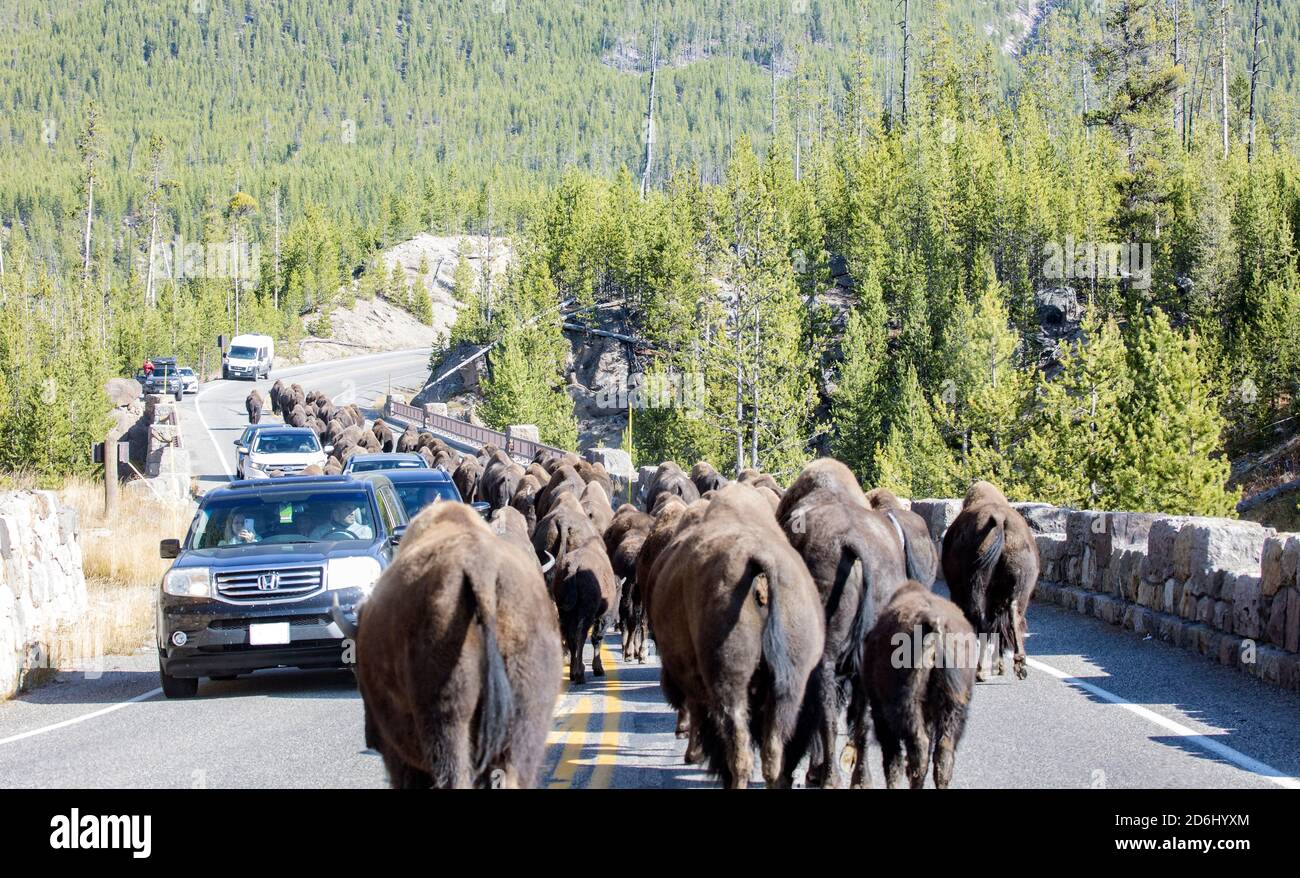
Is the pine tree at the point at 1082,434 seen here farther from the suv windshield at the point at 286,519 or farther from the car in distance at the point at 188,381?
the car in distance at the point at 188,381

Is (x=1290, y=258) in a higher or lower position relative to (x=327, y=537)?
higher

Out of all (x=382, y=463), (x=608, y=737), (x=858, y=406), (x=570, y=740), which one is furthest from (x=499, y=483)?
(x=858, y=406)

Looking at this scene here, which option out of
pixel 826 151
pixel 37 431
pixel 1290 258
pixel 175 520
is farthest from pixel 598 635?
pixel 826 151

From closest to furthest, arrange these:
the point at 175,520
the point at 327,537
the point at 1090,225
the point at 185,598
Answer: the point at 185,598 → the point at 327,537 → the point at 175,520 → the point at 1090,225

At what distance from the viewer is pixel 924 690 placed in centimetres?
705

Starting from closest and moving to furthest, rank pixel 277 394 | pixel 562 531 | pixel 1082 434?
pixel 562 531
pixel 1082 434
pixel 277 394

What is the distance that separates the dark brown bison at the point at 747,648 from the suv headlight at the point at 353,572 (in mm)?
4751

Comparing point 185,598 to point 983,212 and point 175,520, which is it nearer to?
point 175,520

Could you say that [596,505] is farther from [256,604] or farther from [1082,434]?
[1082,434]

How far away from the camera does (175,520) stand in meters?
26.8

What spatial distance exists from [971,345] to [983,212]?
1567 cm
